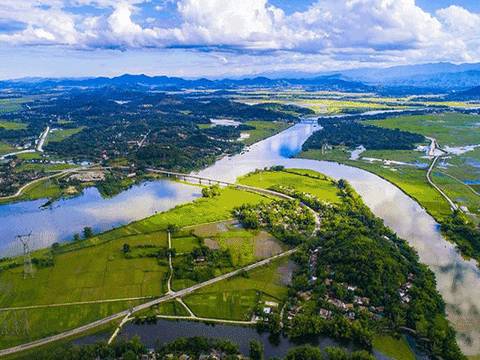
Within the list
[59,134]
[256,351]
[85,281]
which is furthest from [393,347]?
[59,134]

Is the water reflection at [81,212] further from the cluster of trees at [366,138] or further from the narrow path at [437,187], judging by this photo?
the cluster of trees at [366,138]

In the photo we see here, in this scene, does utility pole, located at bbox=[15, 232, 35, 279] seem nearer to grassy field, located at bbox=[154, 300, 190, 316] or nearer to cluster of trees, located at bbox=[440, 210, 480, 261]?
grassy field, located at bbox=[154, 300, 190, 316]

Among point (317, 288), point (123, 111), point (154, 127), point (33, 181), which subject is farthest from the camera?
point (123, 111)

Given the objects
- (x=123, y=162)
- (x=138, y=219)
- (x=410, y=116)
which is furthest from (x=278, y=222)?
(x=410, y=116)

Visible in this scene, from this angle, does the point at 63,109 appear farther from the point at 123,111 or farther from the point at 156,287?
the point at 156,287

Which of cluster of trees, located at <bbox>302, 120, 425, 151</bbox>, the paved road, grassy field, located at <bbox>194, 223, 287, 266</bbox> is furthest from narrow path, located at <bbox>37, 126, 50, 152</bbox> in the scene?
the paved road

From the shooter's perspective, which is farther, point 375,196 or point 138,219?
point 375,196
